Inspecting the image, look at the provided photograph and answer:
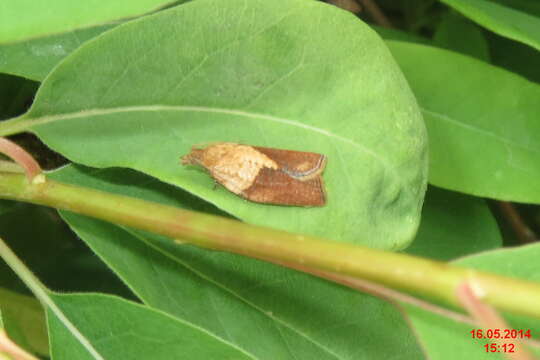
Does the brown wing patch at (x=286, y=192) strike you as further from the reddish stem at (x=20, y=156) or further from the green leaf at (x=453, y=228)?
the green leaf at (x=453, y=228)

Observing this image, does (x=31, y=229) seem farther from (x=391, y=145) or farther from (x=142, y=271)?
(x=391, y=145)

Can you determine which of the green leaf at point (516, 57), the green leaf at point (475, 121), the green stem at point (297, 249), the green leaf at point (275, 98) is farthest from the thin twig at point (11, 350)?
the green leaf at point (516, 57)

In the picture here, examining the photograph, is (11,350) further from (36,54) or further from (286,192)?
(36,54)

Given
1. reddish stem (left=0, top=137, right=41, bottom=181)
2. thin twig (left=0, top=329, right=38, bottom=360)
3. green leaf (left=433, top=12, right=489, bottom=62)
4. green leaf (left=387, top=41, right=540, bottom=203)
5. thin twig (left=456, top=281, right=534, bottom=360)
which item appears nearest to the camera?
thin twig (left=456, top=281, right=534, bottom=360)

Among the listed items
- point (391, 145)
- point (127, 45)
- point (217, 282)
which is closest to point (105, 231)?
point (217, 282)

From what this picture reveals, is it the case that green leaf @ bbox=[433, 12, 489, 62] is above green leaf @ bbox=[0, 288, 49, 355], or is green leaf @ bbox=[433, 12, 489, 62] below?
above

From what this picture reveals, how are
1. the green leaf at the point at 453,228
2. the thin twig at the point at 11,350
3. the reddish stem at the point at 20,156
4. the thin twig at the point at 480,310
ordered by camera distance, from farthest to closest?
the green leaf at the point at 453,228
the reddish stem at the point at 20,156
the thin twig at the point at 11,350
the thin twig at the point at 480,310

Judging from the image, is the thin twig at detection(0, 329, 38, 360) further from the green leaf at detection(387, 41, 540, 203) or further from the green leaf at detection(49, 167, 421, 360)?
the green leaf at detection(387, 41, 540, 203)

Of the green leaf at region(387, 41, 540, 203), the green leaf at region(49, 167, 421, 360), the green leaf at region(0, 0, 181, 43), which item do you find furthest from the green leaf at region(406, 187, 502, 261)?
the green leaf at region(0, 0, 181, 43)
